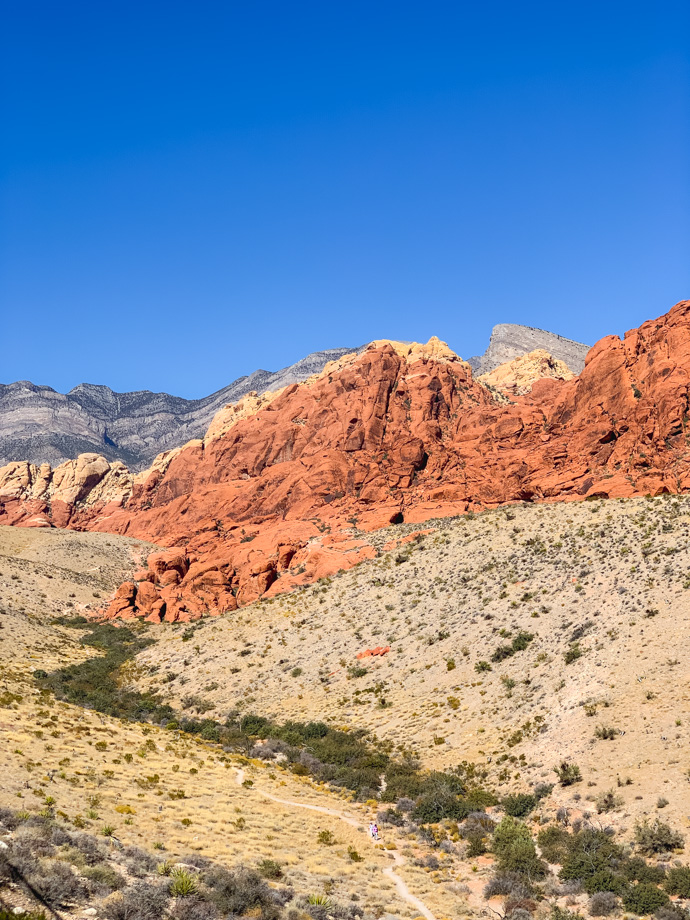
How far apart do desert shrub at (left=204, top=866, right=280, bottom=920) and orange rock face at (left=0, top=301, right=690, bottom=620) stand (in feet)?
154

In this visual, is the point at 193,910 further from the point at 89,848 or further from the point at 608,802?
the point at 608,802

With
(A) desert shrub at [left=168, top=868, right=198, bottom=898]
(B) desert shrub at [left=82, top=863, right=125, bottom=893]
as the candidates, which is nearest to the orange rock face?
(A) desert shrub at [left=168, top=868, right=198, bottom=898]

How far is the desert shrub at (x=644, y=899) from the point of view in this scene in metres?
17.8

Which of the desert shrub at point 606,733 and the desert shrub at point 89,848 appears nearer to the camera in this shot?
the desert shrub at point 89,848

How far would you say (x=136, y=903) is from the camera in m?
15.0

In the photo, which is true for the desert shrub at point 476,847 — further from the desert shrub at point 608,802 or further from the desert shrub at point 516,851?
the desert shrub at point 608,802

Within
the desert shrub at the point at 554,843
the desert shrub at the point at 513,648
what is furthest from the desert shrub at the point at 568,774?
the desert shrub at the point at 513,648

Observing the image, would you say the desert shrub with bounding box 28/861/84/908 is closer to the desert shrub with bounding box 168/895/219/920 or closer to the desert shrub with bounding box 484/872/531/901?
the desert shrub with bounding box 168/895/219/920

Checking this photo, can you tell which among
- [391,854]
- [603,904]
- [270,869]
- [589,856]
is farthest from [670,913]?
[270,869]

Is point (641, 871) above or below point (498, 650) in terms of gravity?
below

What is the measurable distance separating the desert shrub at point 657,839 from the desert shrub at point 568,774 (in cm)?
442

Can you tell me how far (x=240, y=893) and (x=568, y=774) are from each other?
14464 millimetres

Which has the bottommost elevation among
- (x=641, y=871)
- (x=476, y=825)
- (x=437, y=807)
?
(x=437, y=807)

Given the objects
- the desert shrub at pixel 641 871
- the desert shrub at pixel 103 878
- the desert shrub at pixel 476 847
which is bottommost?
the desert shrub at pixel 103 878
